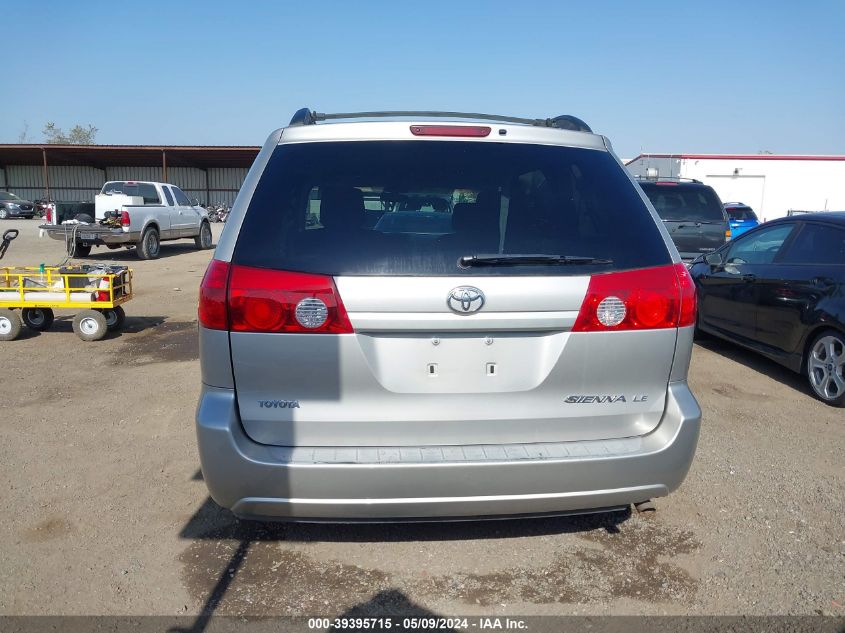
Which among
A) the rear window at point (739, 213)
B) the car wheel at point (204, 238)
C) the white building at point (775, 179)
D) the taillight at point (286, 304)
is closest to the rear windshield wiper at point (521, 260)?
the taillight at point (286, 304)

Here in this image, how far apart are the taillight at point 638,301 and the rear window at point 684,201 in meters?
8.64

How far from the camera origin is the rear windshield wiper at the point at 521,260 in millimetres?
2496

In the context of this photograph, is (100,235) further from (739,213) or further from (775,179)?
(775,179)

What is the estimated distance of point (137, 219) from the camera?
55.6 feet

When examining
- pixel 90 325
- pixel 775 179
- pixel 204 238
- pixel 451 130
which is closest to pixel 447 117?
pixel 451 130

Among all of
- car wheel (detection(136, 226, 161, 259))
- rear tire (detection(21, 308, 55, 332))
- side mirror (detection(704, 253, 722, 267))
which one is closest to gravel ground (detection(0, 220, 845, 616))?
side mirror (detection(704, 253, 722, 267))

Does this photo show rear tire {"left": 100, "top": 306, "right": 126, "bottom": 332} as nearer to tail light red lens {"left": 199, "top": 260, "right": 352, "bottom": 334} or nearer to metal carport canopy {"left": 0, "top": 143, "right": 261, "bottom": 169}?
tail light red lens {"left": 199, "top": 260, "right": 352, "bottom": 334}

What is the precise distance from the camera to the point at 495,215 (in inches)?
107

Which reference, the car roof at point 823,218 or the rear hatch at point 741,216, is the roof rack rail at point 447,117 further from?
the rear hatch at point 741,216

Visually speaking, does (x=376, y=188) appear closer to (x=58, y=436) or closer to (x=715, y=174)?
(x=58, y=436)

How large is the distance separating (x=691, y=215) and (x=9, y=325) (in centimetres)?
979

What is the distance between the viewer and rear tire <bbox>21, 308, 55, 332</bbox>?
26.2 feet

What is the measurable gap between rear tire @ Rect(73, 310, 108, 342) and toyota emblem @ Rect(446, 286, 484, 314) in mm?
6356

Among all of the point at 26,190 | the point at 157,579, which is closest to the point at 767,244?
the point at 157,579
